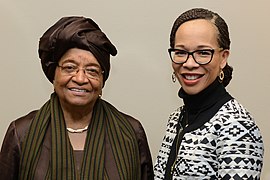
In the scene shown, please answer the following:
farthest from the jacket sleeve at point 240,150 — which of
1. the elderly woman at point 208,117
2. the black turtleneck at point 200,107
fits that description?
the black turtleneck at point 200,107

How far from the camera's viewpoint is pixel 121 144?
186 cm

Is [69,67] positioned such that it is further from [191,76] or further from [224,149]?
[224,149]

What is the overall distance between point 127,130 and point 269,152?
37.2 inches

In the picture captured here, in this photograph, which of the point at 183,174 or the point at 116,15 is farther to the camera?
the point at 116,15

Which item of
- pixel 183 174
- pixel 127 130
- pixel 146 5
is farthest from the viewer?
pixel 146 5

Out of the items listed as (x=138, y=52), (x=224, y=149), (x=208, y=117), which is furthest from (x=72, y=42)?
(x=138, y=52)

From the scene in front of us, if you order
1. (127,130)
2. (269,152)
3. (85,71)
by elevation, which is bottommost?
(269,152)

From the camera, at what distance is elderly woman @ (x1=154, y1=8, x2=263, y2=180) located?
142 cm

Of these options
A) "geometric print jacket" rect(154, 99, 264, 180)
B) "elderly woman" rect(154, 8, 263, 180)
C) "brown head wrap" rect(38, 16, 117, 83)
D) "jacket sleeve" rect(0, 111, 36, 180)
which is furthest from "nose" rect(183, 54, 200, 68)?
"jacket sleeve" rect(0, 111, 36, 180)

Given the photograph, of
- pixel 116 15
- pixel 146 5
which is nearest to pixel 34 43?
pixel 116 15

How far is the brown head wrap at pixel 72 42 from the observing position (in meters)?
1.73

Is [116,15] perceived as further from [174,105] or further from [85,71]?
[85,71]

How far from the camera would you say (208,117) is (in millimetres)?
1522

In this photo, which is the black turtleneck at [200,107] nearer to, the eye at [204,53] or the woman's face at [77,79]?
the eye at [204,53]
